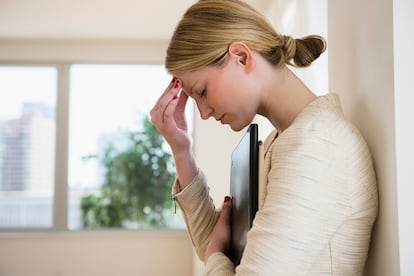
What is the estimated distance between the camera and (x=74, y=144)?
5406 millimetres

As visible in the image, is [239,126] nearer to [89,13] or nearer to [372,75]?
[372,75]

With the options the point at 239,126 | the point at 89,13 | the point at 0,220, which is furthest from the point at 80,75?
the point at 239,126

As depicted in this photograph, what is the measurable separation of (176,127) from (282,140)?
1.62ft

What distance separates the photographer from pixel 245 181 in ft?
3.78

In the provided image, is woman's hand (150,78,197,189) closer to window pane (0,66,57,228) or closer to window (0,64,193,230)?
window (0,64,193,230)

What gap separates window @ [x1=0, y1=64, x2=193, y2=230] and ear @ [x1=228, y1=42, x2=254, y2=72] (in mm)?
4334

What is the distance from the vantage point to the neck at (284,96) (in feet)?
3.57

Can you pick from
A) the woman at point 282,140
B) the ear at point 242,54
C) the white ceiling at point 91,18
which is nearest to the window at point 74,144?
the white ceiling at point 91,18

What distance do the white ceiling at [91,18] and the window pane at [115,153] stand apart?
0.47 meters

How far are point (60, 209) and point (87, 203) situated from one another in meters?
0.27

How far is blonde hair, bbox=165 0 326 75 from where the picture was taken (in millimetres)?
1055

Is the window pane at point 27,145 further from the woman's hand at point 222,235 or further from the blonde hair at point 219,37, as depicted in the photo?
the blonde hair at point 219,37

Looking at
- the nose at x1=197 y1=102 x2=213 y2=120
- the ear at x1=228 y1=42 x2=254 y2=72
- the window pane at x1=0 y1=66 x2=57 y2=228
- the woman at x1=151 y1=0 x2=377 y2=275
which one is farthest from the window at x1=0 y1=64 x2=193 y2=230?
the ear at x1=228 y1=42 x2=254 y2=72

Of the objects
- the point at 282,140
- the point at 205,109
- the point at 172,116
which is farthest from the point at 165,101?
the point at 282,140
